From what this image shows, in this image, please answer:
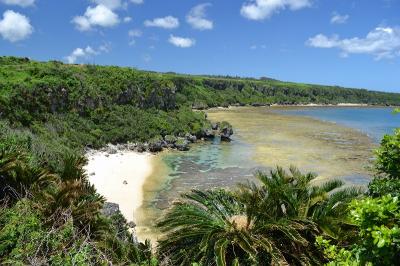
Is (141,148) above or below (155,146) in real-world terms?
below

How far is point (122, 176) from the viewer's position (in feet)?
122

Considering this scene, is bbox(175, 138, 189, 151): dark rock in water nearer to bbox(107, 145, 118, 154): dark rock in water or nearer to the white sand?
the white sand

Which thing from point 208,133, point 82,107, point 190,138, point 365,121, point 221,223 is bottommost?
point 365,121

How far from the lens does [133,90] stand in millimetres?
67625

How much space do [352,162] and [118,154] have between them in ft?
83.3

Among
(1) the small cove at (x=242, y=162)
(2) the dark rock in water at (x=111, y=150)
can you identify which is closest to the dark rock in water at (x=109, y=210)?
(1) the small cove at (x=242, y=162)

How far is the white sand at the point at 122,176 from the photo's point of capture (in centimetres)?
3014

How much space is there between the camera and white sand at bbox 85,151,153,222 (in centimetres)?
3014

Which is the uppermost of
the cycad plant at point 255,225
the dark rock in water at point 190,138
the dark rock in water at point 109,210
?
the cycad plant at point 255,225

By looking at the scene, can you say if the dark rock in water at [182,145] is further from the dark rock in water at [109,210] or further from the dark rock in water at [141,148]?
the dark rock in water at [109,210]

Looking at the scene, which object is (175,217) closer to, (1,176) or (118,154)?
(1,176)

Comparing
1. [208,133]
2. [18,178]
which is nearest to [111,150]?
[208,133]

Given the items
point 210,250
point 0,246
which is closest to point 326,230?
point 210,250

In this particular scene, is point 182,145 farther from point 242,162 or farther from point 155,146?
point 242,162
